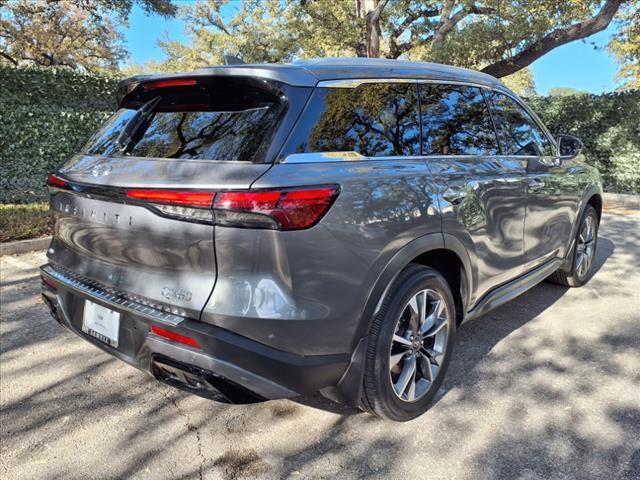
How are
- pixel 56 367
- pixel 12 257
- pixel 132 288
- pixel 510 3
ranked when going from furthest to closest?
pixel 510 3 → pixel 12 257 → pixel 56 367 → pixel 132 288

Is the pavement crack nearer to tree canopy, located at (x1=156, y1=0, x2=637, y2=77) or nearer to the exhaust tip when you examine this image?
the exhaust tip

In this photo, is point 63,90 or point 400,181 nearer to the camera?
point 400,181

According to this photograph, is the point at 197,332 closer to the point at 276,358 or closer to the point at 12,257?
the point at 276,358

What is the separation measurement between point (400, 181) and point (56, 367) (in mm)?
2466

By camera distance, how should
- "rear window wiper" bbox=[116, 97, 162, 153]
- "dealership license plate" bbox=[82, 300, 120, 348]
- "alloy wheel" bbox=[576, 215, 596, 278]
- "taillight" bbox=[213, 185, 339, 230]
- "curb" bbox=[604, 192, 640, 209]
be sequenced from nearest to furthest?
1. "taillight" bbox=[213, 185, 339, 230]
2. "dealership license plate" bbox=[82, 300, 120, 348]
3. "rear window wiper" bbox=[116, 97, 162, 153]
4. "alloy wheel" bbox=[576, 215, 596, 278]
5. "curb" bbox=[604, 192, 640, 209]

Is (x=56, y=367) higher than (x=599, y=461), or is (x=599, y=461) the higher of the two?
(x=599, y=461)

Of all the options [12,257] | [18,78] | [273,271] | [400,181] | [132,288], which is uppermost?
[18,78]

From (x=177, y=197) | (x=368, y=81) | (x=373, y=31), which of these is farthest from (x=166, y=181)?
(x=373, y=31)

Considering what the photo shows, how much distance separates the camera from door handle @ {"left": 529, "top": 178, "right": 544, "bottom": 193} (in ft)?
11.1

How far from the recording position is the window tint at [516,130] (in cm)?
338

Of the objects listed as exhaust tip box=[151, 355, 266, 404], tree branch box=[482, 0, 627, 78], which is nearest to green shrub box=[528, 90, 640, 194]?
tree branch box=[482, 0, 627, 78]

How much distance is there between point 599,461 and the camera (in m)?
2.26

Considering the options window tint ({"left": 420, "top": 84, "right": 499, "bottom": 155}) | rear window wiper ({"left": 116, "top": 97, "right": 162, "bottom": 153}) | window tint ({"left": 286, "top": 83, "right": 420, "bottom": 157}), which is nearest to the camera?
window tint ({"left": 286, "top": 83, "right": 420, "bottom": 157})

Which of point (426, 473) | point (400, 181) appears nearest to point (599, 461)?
point (426, 473)
